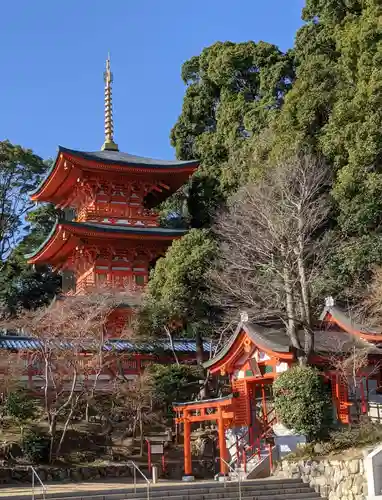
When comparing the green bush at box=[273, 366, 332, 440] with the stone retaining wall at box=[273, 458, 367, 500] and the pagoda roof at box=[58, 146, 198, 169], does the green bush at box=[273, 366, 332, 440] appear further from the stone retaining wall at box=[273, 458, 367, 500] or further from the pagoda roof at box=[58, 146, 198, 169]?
the pagoda roof at box=[58, 146, 198, 169]

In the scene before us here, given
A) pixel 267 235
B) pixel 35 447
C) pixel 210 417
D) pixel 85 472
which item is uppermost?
pixel 267 235

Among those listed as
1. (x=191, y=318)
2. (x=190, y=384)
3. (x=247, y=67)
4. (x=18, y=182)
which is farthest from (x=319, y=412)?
(x=18, y=182)

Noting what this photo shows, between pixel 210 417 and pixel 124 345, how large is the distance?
24.9ft

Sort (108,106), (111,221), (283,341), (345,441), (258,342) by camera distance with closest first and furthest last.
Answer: (345,441)
(258,342)
(283,341)
(111,221)
(108,106)

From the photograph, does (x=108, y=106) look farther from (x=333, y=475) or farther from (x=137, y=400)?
(x=333, y=475)

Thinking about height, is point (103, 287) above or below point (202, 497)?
above

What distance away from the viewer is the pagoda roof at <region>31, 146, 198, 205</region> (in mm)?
33125

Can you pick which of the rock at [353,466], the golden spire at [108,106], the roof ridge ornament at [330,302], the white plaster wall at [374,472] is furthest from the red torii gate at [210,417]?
the golden spire at [108,106]

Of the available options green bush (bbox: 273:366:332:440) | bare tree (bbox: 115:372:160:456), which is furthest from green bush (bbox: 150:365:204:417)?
green bush (bbox: 273:366:332:440)

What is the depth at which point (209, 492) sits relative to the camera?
16672 mm

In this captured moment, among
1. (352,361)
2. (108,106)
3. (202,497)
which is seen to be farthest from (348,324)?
(108,106)

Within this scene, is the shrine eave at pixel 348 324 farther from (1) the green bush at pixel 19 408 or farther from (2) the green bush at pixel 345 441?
(1) the green bush at pixel 19 408

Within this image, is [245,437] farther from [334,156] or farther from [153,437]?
[334,156]

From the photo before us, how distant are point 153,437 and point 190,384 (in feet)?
6.94
